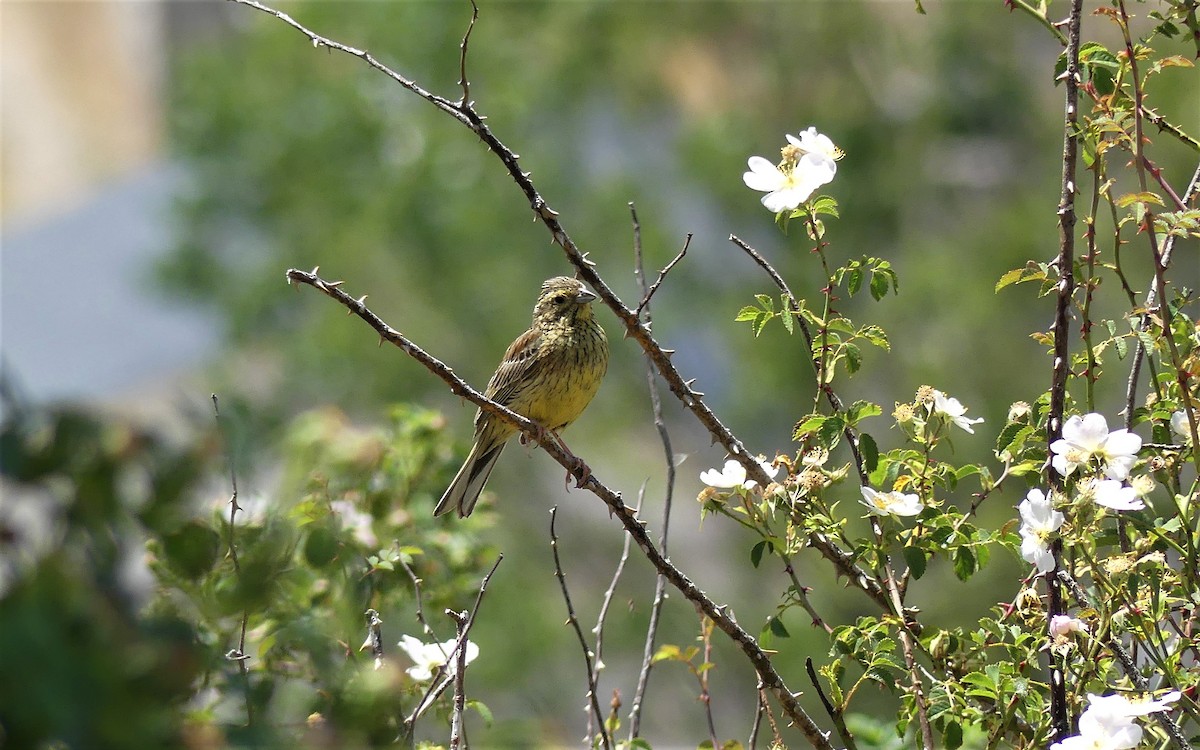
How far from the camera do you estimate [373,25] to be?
85.6ft

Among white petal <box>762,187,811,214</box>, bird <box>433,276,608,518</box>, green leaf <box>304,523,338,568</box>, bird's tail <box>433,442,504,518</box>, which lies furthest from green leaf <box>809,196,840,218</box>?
bird <box>433,276,608,518</box>

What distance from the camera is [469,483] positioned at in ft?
16.4

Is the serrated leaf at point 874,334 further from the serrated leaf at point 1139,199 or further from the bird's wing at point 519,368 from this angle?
the bird's wing at point 519,368

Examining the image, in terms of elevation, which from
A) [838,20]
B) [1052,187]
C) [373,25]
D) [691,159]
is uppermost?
[373,25]

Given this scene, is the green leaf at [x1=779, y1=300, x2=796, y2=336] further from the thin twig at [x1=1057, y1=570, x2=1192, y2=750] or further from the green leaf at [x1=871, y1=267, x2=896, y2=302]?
the thin twig at [x1=1057, y1=570, x2=1192, y2=750]

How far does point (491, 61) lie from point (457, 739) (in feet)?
74.8

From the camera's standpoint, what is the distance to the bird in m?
5.41

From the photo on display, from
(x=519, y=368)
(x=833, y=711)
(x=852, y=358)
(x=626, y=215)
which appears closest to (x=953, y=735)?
(x=833, y=711)

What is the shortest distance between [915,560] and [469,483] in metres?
2.66

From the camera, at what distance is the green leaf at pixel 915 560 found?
254 cm

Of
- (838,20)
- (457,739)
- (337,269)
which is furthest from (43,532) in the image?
(838,20)

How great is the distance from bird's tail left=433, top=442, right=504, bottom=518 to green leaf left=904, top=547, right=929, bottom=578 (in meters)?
2.24

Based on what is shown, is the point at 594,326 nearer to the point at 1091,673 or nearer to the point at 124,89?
the point at 1091,673

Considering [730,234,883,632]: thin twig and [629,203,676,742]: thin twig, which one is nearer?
[730,234,883,632]: thin twig
